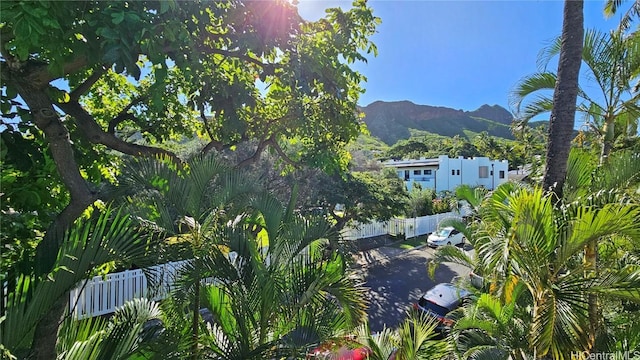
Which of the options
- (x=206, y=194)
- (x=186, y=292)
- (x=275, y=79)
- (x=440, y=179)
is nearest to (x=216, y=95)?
(x=275, y=79)

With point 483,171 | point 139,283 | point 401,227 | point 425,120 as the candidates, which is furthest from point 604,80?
point 425,120

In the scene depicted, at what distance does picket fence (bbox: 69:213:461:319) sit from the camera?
3.24 m

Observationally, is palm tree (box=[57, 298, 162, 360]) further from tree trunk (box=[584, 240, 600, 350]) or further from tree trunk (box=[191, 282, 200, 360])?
tree trunk (box=[584, 240, 600, 350])

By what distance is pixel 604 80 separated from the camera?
5684 millimetres

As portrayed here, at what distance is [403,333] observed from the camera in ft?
13.9

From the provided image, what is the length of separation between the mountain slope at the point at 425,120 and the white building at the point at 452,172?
4466 cm

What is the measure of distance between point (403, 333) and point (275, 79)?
12.8 feet

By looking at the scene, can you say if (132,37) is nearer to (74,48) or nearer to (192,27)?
(74,48)

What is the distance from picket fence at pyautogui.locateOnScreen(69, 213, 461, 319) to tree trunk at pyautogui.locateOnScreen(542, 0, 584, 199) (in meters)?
2.62

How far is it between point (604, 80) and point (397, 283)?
867 cm

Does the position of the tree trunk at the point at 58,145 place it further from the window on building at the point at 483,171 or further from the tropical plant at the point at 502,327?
the window on building at the point at 483,171

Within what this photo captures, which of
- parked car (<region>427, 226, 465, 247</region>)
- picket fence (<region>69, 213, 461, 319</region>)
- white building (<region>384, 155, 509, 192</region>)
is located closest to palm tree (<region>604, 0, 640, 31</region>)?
picket fence (<region>69, 213, 461, 319</region>)

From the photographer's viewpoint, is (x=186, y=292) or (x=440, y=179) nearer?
(x=186, y=292)

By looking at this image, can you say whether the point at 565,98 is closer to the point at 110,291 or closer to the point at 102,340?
the point at 102,340
